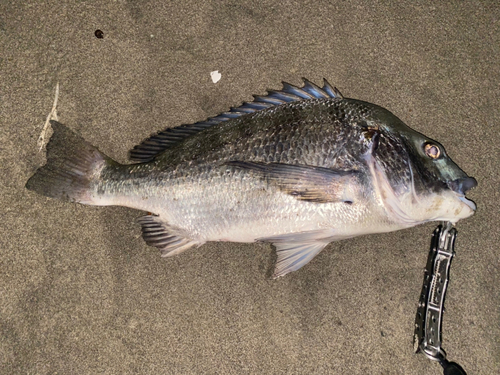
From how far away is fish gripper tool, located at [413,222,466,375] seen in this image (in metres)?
2.03

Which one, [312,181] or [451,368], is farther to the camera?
[451,368]

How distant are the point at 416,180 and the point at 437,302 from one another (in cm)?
83

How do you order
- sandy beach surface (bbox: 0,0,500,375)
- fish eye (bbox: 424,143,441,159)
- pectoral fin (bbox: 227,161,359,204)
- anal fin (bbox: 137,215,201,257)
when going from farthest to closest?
sandy beach surface (bbox: 0,0,500,375)
anal fin (bbox: 137,215,201,257)
fish eye (bbox: 424,143,441,159)
pectoral fin (bbox: 227,161,359,204)

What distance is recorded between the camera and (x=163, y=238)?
1.99 m

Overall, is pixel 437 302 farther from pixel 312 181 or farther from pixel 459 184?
pixel 312 181

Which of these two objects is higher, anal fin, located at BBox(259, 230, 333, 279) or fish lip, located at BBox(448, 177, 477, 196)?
fish lip, located at BBox(448, 177, 477, 196)

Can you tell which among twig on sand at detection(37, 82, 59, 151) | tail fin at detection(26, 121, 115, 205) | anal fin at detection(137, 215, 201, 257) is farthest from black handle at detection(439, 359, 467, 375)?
twig on sand at detection(37, 82, 59, 151)

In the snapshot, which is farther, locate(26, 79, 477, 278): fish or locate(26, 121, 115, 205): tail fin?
locate(26, 121, 115, 205): tail fin

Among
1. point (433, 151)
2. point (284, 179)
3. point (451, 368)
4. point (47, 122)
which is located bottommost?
point (451, 368)

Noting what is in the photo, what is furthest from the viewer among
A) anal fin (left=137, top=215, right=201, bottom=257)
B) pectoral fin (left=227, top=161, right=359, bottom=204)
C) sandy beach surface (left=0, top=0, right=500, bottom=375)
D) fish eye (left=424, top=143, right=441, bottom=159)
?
sandy beach surface (left=0, top=0, right=500, bottom=375)

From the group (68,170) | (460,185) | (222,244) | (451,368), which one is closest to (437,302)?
(451,368)

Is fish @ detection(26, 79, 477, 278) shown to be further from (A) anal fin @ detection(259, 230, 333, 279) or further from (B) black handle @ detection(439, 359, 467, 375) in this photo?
(B) black handle @ detection(439, 359, 467, 375)

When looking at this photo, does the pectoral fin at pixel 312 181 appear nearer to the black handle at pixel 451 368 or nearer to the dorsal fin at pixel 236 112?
the dorsal fin at pixel 236 112

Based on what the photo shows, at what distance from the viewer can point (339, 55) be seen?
2328 mm
